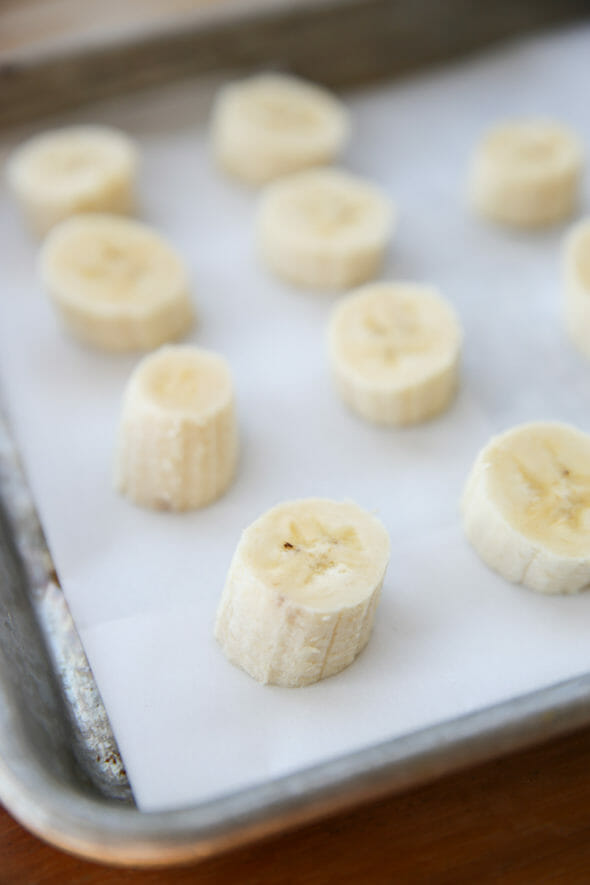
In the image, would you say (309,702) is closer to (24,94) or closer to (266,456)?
(266,456)

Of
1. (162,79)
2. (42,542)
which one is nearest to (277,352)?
(42,542)

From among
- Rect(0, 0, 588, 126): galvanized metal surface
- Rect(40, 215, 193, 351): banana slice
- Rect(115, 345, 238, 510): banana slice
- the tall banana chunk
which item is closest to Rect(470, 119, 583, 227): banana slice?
the tall banana chunk

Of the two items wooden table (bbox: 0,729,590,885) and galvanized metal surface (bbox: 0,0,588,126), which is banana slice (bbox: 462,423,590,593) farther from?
galvanized metal surface (bbox: 0,0,588,126)

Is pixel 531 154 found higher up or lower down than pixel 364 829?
higher up

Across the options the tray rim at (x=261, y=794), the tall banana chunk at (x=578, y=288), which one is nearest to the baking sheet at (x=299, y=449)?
the tall banana chunk at (x=578, y=288)

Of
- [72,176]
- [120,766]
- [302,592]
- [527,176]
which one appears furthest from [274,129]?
[120,766]

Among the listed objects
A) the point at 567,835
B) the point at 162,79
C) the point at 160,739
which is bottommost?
the point at 567,835
